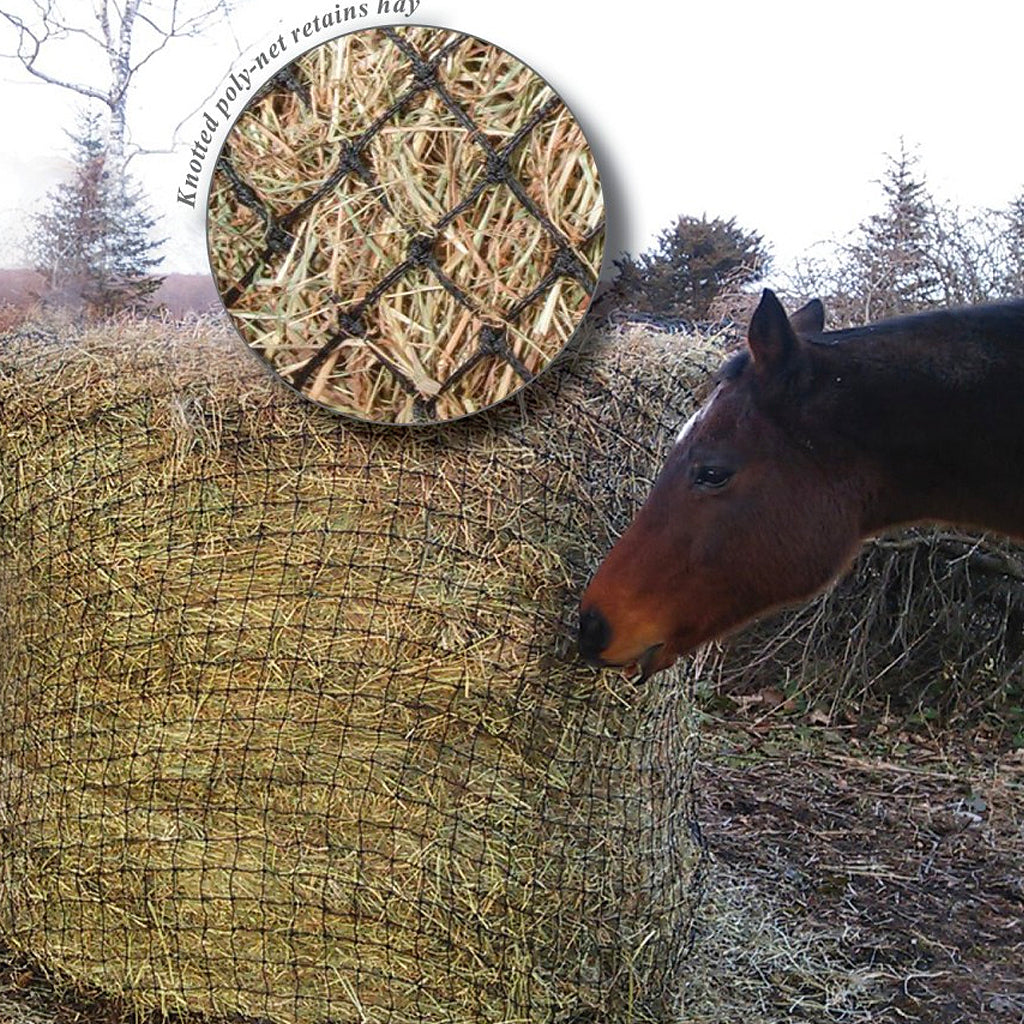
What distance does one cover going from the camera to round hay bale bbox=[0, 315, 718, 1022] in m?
2.26

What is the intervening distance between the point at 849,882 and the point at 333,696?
7.79ft

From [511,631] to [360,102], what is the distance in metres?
1.15

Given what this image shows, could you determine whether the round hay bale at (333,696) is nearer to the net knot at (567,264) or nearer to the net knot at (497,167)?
the net knot at (567,264)

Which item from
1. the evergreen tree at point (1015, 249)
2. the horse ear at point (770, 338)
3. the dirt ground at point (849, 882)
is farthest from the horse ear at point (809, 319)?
the evergreen tree at point (1015, 249)

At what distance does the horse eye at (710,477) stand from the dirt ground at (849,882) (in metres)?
1.63

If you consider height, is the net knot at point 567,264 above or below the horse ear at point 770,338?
above

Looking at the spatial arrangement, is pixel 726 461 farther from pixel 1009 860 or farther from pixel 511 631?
pixel 1009 860

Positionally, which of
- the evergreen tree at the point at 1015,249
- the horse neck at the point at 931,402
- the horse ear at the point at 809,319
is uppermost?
the evergreen tree at the point at 1015,249

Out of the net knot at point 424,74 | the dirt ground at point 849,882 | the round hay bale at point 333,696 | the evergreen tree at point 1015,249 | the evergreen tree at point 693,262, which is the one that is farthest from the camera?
the evergreen tree at point 693,262

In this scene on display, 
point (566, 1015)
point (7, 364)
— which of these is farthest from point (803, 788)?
point (7, 364)

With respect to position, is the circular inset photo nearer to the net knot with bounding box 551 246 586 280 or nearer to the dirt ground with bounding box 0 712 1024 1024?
the net knot with bounding box 551 246 586 280

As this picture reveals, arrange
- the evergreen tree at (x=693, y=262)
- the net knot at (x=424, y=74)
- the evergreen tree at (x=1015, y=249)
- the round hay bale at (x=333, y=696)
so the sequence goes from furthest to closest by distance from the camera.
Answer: the evergreen tree at (x=693, y=262)
the evergreen tree at (x=1015, y=249)
the round hay bale at (x=333, y=696)
the net knot at (x=424, y=74)

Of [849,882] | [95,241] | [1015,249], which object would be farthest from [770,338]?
[95,241]

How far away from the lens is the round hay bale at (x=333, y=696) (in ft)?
7.43
